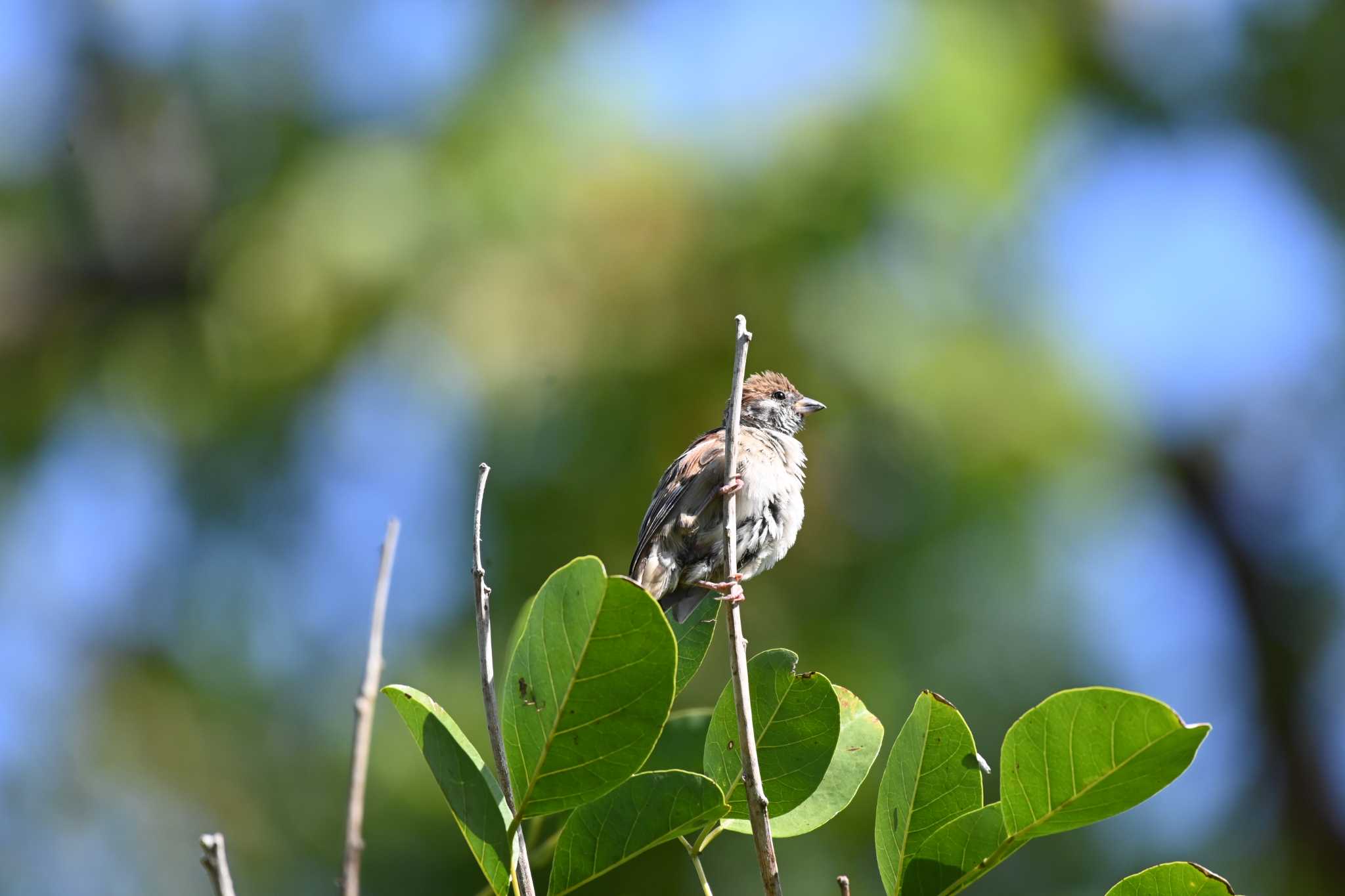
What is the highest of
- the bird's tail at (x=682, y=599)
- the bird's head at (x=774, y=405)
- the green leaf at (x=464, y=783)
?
the bird's head at (x=774, y=405)

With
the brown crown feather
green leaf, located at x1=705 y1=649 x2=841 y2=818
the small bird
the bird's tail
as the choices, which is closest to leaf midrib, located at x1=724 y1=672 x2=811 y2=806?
green leaf, located at x1=705 y1=649 x2=841 y2=818

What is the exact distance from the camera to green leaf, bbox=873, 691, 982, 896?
192 cm

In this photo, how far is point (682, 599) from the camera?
15.0 feet

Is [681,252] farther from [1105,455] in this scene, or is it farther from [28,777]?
[28,777]

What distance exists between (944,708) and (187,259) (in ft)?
25.7

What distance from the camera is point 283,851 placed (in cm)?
729

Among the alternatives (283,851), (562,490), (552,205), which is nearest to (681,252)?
(552,205)

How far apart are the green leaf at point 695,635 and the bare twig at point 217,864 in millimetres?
1130

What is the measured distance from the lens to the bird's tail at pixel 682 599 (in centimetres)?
454

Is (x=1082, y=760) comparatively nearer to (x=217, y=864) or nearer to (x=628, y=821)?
(x=628, y=821)

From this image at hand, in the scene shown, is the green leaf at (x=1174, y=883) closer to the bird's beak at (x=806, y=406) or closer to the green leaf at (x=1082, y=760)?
the green leaf at (x=1082, y=760)

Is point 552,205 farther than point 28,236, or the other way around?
point 28,236

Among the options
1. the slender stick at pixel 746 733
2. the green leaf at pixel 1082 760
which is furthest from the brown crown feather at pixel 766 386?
the green leaf at pixel 1082 760

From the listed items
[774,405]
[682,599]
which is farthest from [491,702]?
[774,405]
